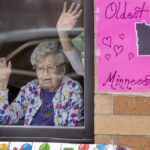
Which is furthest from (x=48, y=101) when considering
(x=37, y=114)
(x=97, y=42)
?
(x=97, y=42)

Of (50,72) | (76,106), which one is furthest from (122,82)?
(50,72)

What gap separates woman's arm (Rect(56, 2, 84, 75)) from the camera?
118 inches

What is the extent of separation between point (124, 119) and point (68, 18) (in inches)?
35.5

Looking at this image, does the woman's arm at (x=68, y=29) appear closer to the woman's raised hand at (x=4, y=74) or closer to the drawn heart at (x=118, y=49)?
the drawn heart at (x=118, y=49)

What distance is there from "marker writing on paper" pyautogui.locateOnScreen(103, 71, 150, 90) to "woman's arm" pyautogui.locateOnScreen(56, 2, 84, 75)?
28 cm

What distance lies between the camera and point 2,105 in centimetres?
315

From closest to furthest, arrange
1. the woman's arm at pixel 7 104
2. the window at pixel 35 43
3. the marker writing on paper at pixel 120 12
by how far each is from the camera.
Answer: the marker writing on paper at pixel 120 12
the window at pixel 35 43
the woman's arm at pixel 7 104

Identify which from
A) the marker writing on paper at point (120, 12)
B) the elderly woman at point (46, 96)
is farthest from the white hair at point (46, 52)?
the marker writing on paper at point (120, 12)

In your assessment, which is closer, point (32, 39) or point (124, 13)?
point (124, 13)

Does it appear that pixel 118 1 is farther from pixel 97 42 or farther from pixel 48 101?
pixel 48 101

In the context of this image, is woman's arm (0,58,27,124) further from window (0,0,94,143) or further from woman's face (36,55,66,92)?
woman's face (36,55,66,92)

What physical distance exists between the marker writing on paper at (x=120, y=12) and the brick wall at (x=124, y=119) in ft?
1.83

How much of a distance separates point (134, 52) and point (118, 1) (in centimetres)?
39

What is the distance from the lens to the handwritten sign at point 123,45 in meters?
2.78
